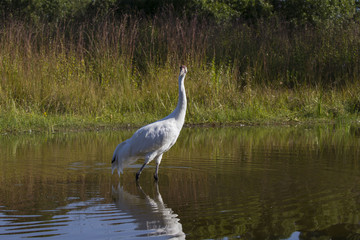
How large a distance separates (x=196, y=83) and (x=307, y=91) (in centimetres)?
286

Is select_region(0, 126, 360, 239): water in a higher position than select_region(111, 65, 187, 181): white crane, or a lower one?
lower

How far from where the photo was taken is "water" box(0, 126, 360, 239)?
458 centimetres

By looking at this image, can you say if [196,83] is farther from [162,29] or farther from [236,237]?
[236,237]

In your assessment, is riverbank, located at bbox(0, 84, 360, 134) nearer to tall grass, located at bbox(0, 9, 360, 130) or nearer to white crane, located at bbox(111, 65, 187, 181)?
tall grass, located at bbox(0, 9, 360, 130)

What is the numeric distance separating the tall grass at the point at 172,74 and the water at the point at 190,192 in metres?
2.73

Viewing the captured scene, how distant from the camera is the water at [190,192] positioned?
15.0ft

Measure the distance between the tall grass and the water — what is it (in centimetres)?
273

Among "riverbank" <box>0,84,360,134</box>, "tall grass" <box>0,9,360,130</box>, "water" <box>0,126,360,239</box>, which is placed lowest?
"water" <box>0,126,360,239</box>

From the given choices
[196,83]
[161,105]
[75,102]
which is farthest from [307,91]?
[75,102]

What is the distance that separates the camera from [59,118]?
475 inches

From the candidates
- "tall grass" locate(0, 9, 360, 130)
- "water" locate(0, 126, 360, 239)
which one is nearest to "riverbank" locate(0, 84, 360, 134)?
"tall grass" locate(0, 9, 360, 130)

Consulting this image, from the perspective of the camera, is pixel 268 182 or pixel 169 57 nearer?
pixel 268 182

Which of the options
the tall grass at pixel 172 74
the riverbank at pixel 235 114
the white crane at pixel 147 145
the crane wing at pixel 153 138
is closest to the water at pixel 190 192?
the white crane at pixel 147 145

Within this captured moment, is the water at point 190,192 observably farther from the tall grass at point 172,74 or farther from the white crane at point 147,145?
the tall grass at point 172,74
